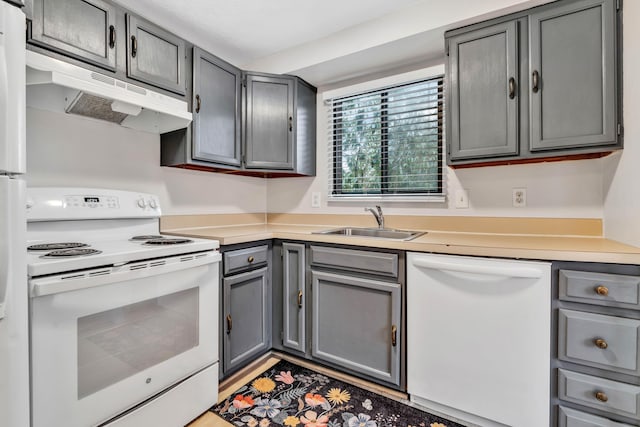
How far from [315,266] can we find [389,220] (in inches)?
27.0

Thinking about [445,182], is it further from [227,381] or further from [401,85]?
[227,381]

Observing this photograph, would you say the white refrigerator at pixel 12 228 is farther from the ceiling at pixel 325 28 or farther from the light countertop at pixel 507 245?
the ceiling at pixel 325 28

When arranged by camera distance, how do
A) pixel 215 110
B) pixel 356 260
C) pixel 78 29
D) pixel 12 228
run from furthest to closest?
pixel 215 110 → pixel 356 260 → pixel 78 29 → pixel 12 228

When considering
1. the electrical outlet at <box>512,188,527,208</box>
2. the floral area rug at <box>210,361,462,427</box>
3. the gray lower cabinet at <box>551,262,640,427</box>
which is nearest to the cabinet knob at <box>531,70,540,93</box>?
the electrical outlet at <box>512,188,527,208</box>

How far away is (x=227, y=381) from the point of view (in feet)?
6.10

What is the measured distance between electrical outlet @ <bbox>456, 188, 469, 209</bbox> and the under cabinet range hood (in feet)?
5.65

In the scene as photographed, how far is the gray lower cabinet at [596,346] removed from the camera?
118 centimetres

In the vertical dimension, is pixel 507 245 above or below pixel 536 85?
below

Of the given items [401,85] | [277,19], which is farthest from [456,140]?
[277,19]

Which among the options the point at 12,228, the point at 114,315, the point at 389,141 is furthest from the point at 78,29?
the point at 389,141

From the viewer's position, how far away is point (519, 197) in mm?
1850

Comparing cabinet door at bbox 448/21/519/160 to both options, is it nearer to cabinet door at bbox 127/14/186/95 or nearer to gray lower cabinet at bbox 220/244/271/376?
gray lower cabinet at bbox 220/244/271/376

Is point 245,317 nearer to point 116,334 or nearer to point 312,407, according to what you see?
point 312,407

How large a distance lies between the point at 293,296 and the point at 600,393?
5.08 ft
